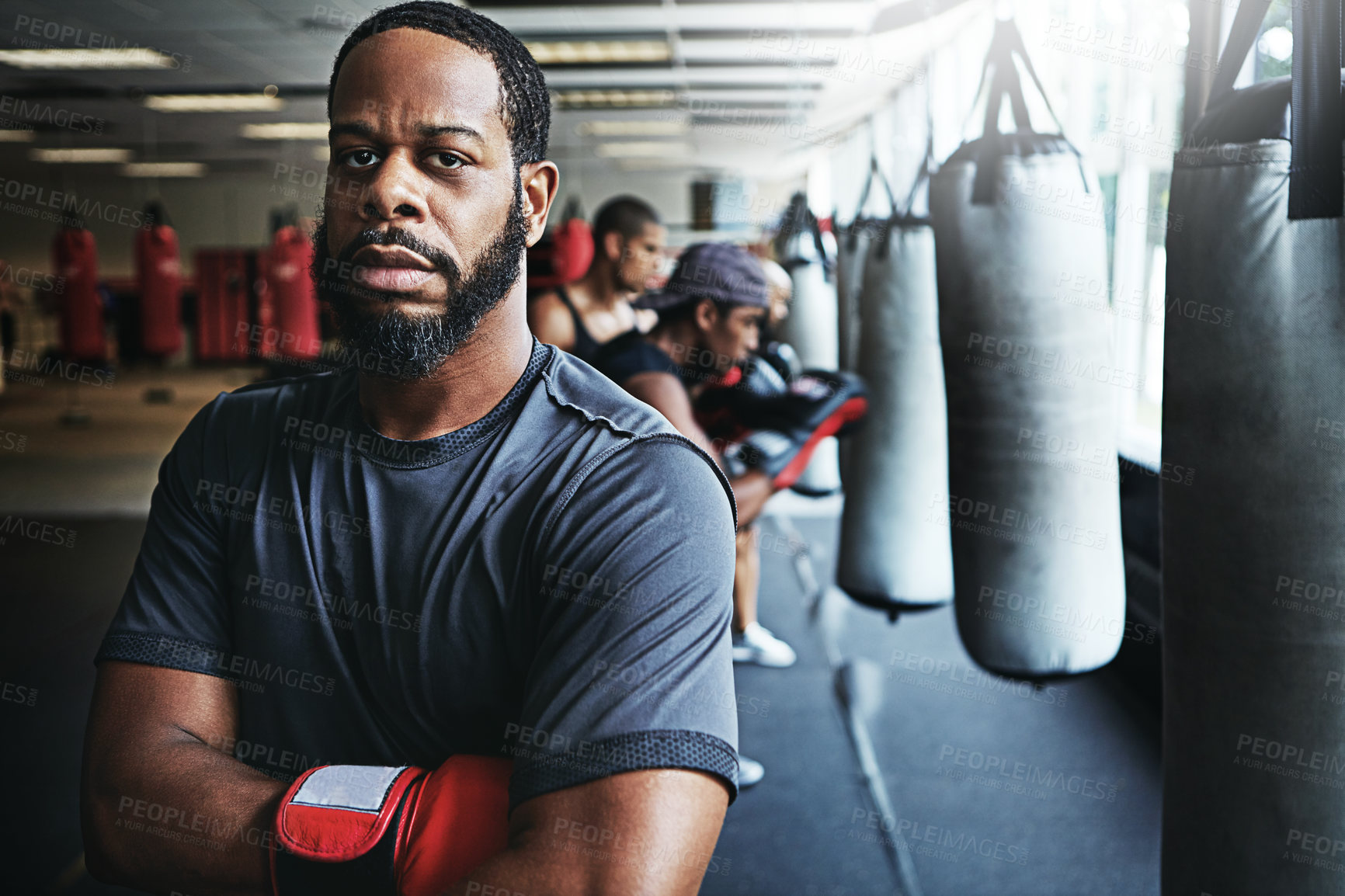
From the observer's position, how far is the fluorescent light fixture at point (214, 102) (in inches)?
365

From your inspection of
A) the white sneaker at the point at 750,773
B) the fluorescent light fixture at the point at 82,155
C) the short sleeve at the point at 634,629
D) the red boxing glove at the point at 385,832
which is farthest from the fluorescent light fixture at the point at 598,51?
the fluorescent light fixture at the point at 82,155

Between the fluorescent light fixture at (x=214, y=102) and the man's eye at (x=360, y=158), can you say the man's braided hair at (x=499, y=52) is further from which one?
the fluorescent light fixture at (x=214, y=102)

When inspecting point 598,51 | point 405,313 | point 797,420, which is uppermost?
point 598,51

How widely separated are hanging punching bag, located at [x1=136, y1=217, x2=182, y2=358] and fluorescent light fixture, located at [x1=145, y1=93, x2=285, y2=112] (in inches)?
46.1

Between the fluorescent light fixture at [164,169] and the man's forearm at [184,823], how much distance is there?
50.0 ft

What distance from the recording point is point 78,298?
375 inches

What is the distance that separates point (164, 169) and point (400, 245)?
16.5m

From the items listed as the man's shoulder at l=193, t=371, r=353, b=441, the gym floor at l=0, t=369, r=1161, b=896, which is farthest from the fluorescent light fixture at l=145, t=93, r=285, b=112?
the man's shoulder at l=193, t=371, r=353, b=441

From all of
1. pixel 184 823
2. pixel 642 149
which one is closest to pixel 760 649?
pixel 184 823

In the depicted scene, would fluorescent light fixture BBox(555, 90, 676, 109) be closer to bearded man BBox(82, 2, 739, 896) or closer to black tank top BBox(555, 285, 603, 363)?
black tank top BBox(555, 285, 603, 363)

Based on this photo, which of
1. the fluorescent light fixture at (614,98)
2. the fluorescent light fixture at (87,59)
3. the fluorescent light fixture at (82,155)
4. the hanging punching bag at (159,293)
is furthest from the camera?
the fluorescent light fixture at (82,155)

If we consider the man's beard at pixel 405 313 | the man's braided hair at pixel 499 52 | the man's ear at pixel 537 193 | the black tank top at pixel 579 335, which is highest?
the man's braided hair at pixel 499 52

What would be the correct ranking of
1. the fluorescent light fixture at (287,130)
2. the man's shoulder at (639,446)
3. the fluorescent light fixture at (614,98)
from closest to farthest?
the man's shoulder at (639,446), the fluorescent light fixture at (614,98), the fluorescent light fixture at (287,130)

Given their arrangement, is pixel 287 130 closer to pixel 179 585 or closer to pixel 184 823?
pixel 179 585
